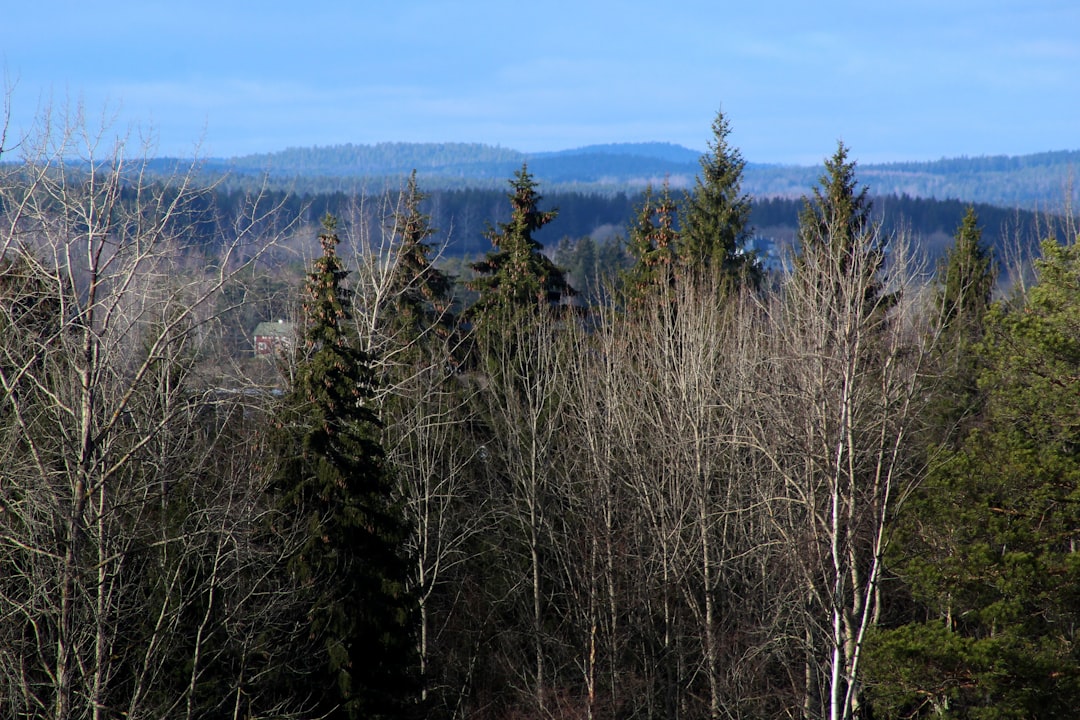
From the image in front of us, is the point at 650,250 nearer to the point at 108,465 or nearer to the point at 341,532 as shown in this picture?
the point at 341,532

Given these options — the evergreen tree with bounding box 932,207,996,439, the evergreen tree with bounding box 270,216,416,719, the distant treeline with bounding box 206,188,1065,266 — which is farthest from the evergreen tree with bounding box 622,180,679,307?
the distant treeline with bounding box 206,188,1065,266

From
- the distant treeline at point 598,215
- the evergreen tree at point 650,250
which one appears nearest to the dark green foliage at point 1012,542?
the evergreen tree at point 650,250

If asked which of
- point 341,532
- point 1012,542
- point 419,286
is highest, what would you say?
point 419,286

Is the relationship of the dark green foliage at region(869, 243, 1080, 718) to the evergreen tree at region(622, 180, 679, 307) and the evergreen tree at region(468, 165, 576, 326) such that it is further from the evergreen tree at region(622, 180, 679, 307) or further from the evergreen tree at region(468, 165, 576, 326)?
the evergreen tree at region(468, 165, 576, 326)

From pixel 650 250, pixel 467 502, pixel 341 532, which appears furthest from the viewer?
pixel 650 250

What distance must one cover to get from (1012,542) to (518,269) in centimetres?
1874

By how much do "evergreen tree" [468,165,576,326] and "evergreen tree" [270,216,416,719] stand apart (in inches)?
541

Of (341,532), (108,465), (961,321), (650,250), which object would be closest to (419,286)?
(650,250)

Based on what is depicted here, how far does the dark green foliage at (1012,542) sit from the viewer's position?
1330 cm

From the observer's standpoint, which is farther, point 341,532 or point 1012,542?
point 341,532

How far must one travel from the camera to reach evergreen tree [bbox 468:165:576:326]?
99.2 feet

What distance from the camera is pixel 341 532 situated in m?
16.1

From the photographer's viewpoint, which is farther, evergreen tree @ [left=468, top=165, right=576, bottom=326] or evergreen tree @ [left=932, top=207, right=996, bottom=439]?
evergreen tree @ [left=468, top=165, right=576, bottom=326]

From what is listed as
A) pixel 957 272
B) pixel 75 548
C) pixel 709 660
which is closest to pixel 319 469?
pixel 75 548
